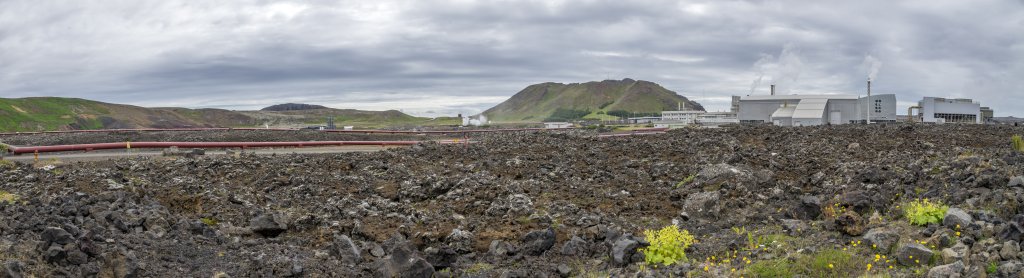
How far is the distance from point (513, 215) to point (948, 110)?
82539mm

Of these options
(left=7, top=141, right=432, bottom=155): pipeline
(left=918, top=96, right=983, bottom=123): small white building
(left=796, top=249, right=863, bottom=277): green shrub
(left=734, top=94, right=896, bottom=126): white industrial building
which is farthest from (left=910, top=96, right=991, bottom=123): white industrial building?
(left=796, top=249, right=863, bottom=277): green shrub

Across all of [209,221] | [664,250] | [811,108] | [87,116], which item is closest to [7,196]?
[209,221]

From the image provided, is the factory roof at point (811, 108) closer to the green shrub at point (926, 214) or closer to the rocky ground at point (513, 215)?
the rocky ground at point (513, 215)

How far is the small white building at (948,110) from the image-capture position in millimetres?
77938

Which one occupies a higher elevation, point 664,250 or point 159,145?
point 159,145

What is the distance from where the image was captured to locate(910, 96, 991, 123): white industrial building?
7794 cm

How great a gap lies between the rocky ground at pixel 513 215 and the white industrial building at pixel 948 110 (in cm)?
6269

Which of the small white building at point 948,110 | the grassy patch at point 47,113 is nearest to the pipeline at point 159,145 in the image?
the small white building at point 948,110

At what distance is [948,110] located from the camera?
79.4 meters

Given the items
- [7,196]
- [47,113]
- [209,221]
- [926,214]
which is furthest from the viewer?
[47,113]

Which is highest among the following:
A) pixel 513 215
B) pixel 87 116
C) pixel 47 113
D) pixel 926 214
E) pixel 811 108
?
pixel 47 113

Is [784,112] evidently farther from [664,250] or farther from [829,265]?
[829,265]

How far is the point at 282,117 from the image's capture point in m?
191

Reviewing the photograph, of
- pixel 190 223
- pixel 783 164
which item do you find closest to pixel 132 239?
pixel 190 223
